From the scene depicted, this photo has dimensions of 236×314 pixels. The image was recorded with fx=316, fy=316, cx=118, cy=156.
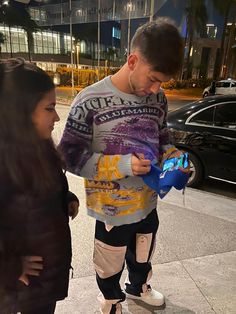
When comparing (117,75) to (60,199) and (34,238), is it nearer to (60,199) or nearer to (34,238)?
(60,199)

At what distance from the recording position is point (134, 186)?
153 cm

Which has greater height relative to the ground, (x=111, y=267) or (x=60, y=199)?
(x=60, y=199)

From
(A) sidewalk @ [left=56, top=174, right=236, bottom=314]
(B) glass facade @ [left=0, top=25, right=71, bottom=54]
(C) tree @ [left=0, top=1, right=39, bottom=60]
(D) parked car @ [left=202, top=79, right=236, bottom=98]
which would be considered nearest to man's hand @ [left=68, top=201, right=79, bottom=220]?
(A) sidewalk @ [left=56, top=174, right=236, bottom=314]

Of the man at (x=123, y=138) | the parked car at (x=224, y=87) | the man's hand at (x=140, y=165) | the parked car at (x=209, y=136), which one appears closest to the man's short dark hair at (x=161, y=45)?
the man at (x=123, y=138)

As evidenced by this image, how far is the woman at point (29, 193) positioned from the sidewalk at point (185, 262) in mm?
828

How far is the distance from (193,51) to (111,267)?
1298 inches

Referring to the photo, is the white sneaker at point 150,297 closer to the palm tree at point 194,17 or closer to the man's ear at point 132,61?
the man's ear at point 132,61

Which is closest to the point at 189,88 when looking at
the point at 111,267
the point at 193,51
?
the point at 193,51

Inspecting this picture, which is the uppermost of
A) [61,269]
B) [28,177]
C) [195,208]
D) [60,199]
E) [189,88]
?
[28,177]

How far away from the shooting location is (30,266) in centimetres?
121

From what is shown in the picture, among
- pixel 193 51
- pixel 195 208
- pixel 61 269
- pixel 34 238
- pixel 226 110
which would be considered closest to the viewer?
pixel 34 238

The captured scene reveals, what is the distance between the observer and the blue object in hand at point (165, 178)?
1331 mm

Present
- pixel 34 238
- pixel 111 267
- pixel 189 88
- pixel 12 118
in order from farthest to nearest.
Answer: pixel 189 88
pixel 111 267
pixel 34 238
pixel 12 118

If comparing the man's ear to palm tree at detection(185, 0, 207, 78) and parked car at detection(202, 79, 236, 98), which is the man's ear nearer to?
parked car at detection(202, 79, 236, 98)
